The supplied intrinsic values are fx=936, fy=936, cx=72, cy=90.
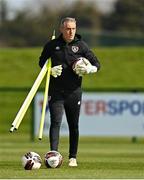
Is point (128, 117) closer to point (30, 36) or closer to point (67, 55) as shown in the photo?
point (67, 55)

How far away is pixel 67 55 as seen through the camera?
1475cm

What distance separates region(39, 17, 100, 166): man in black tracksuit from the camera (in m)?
14.6

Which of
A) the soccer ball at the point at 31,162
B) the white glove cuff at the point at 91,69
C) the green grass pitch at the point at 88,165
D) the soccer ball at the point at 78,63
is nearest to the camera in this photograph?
the green grass pitch at the point at 88,165

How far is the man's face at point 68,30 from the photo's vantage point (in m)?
14.5

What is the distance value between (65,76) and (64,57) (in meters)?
0.30

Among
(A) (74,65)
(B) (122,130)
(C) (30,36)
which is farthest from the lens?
(C) (30,36)

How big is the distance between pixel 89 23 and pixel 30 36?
13.8 meters

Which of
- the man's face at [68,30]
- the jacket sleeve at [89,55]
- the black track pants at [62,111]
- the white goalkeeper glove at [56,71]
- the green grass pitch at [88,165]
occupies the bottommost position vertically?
the green grass pitch at [88,165]

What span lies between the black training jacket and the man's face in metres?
0.15

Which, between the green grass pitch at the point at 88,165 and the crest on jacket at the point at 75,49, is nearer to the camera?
the green grass pitch at the point at 88,165

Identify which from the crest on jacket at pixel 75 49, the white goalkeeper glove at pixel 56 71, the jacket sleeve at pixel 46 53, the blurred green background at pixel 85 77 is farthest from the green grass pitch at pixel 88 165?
the crest on jacket at pixel 75 49

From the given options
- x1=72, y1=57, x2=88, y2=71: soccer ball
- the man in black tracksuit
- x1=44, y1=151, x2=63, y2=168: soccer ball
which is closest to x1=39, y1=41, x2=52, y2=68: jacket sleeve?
the man in black tracksuit

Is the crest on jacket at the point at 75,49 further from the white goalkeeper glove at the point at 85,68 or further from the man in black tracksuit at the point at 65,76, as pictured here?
the white goalkeeper glove at the point at 85,68

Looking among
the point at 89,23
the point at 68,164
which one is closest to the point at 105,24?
the point at 89,23
